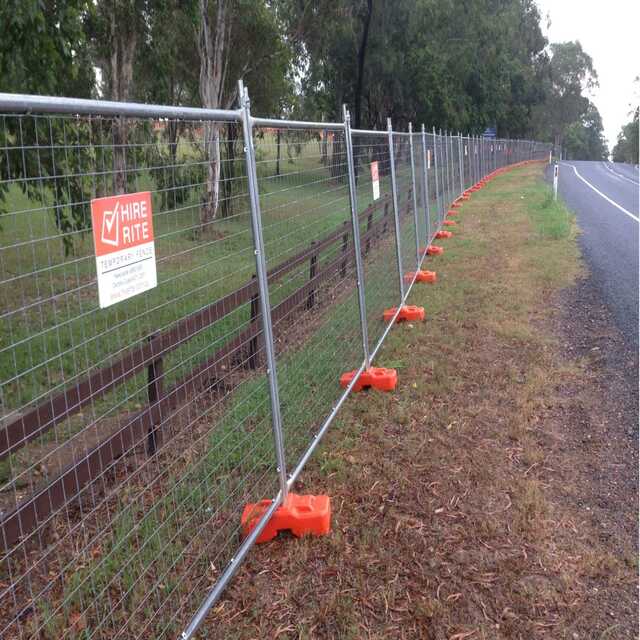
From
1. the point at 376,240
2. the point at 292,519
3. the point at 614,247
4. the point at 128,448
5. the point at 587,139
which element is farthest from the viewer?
the point at 587,139

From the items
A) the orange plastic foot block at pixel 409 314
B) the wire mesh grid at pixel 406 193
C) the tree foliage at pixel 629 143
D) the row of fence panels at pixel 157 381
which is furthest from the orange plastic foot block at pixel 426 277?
the tree foliage at pixel 629 143

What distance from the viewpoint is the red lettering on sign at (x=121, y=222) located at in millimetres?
2250

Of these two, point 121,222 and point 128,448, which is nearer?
point 121,222

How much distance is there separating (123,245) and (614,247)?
12.6m

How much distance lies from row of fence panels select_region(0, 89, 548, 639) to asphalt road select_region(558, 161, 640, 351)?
331 cm

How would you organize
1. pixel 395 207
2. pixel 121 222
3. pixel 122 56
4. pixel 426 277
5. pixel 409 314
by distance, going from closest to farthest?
pixel 121 222, pixel 395 207, pixel 409 314, pixel 426 277, pixel 122 56

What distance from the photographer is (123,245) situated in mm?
2398

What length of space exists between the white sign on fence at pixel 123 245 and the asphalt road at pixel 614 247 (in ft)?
18.4

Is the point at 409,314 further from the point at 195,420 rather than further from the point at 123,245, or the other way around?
the point at 123,245

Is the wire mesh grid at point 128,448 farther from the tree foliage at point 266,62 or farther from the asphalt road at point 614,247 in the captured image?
the asphalt road at point 614,247

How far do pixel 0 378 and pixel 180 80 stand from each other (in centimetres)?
1702

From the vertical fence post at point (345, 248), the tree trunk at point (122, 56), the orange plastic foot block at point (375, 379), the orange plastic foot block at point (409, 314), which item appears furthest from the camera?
the tree trunk at point (122, 56)

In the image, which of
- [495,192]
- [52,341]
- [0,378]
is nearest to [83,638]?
[0,378]

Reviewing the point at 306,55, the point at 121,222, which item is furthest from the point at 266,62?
the point at 121,222
